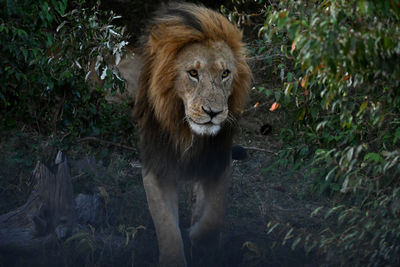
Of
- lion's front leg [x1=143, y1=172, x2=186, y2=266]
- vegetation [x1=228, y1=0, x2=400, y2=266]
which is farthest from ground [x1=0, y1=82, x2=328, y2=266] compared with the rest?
vegetation [x1=228, y1=0, x2=400, y2=266]

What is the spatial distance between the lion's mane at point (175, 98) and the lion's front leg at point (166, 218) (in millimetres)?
105

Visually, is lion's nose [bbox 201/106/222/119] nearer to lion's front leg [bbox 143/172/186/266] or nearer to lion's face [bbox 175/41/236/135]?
lion's face [bbox 175/41/236/135]

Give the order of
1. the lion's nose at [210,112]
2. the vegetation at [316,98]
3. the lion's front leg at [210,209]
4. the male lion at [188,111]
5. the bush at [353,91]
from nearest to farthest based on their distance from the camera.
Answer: the bush at [353,91] < the vegetation at [316,98] < the lion's nose at [210,112] < the male lion at [188,111] < the lion's front leg at [210,209]

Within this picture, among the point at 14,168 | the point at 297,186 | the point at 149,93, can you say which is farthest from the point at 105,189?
the point at 297,186

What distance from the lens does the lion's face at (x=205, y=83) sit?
15.0ft

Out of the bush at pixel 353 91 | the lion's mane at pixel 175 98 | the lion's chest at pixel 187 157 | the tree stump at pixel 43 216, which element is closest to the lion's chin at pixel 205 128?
the lion's mane at pixel 175 98

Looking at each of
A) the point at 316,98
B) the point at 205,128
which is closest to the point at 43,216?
the point at 205,128

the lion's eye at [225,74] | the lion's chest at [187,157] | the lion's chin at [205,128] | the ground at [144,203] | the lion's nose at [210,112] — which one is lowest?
the ground at [144,203]

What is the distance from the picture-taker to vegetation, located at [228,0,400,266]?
2955 millimetres

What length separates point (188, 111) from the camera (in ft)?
15.4

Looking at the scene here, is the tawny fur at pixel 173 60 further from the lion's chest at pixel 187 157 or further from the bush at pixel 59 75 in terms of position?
the bush at pixel 59 75

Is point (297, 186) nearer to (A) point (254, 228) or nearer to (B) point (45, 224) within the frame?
(A) point (254, 228)

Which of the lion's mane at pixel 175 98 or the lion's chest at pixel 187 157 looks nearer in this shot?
the lion's mane at pixel 175 98

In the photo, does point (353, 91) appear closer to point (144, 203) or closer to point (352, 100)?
point (352, 100)
